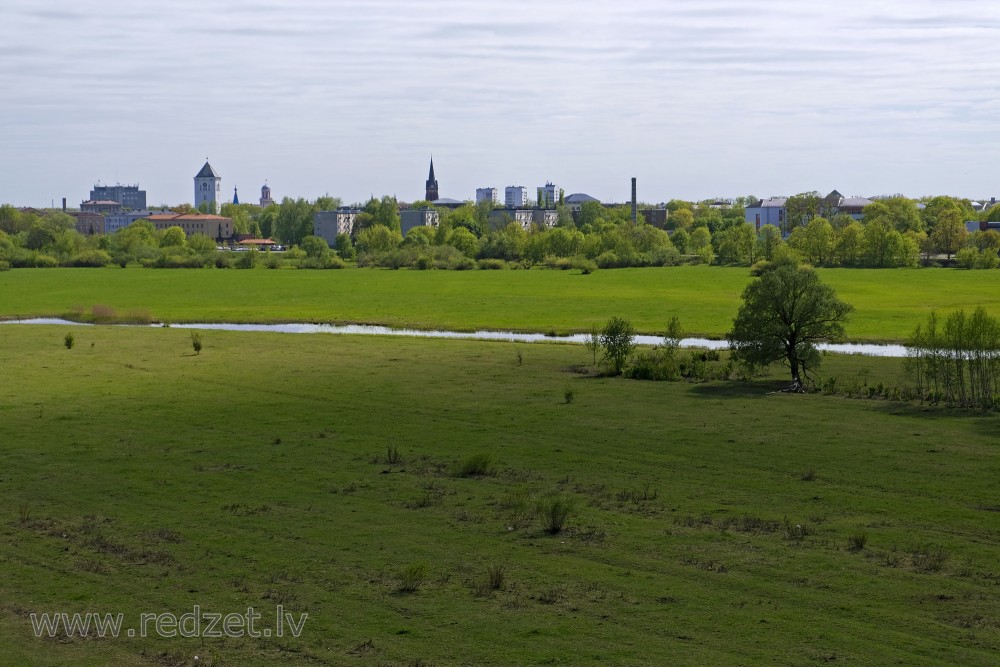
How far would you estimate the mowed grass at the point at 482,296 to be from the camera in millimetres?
76438

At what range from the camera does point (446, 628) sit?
1831cm

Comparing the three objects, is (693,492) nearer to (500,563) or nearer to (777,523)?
(777,523)

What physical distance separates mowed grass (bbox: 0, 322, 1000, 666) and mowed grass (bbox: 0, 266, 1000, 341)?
33.2m

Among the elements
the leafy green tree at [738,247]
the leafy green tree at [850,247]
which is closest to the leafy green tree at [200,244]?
the leafy green tree at [738,247]

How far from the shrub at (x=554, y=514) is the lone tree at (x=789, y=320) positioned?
2212cm

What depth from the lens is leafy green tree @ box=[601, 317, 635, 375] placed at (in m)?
47.8

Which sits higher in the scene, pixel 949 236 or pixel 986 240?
pixel 949 236

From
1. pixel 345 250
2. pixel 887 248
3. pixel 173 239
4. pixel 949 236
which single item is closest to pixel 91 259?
pixel 173 239

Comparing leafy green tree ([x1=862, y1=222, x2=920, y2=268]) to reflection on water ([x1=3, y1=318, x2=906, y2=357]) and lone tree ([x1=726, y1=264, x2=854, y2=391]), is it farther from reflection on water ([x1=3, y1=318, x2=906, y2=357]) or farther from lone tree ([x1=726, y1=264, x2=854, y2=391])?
lone tree ([x1=726, y1=264, x2=854, y2=391])

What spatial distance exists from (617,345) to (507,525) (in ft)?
83.7

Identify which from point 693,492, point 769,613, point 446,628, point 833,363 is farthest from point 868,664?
point 833,363

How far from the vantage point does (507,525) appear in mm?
24125

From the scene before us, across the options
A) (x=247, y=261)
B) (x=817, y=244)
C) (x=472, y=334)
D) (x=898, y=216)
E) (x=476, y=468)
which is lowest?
(x=476, y=468)

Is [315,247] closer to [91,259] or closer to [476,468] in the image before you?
[91,259]
